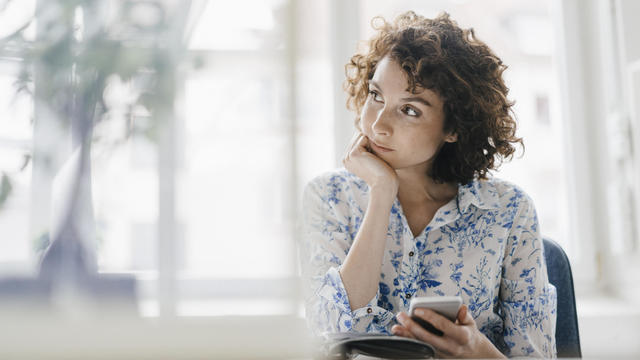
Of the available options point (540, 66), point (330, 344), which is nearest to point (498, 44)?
point (540, 66)

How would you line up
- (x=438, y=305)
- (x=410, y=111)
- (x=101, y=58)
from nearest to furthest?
1. (x=101, y=58)
2. (x=438, y=305)
3. (x=410, y=111)

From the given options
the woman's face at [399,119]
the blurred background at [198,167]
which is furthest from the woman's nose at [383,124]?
the blurred background at [198,167]

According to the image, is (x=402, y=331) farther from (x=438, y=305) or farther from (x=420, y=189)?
(x=420, y=189)

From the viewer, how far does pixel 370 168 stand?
1196 mm

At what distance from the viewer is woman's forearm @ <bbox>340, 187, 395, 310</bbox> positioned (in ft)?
3.53

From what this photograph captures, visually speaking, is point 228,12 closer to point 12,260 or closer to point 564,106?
point 12,260

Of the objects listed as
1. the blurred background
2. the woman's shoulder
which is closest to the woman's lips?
the woman's shoulder

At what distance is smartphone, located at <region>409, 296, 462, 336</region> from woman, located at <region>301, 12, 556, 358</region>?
198 millimetres

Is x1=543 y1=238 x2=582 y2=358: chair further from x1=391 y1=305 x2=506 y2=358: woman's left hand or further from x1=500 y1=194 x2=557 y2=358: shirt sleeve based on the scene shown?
x1=391 y1=305 x2=506 y2=358: woman's left hand

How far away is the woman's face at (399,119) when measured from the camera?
1.17m

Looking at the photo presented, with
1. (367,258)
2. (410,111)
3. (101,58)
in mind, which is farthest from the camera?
(410,111)

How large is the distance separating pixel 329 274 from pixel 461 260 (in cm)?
30

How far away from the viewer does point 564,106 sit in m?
1.85

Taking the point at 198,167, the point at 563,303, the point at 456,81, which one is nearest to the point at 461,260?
the point at 563,303
